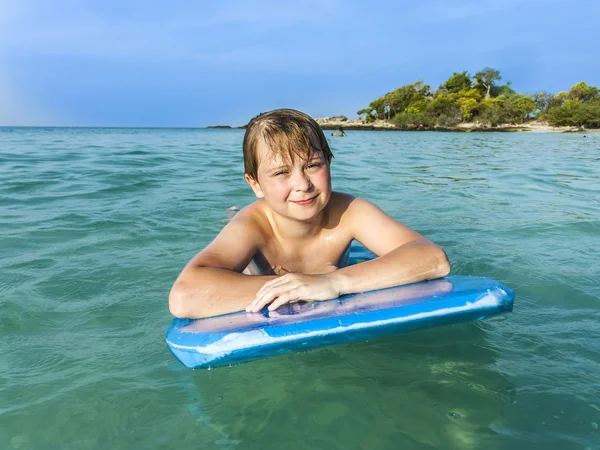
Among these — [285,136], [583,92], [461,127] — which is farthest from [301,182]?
[583,92]

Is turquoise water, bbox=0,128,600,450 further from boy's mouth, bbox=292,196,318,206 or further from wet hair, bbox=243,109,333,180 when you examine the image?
wet hair, bbox=243,109,333,180

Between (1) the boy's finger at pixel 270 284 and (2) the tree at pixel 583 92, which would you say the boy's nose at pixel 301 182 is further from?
(2) the tree at pixel 583 92

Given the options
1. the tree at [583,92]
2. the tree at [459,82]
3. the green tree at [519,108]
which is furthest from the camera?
the tree at [459,82]

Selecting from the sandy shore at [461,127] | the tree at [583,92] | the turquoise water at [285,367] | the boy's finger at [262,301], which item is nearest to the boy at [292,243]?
the boy's finger at [262,301]

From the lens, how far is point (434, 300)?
6.23 ft

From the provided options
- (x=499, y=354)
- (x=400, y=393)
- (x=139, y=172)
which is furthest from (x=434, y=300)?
(x=139, y=172)

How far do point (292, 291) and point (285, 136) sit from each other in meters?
0.75

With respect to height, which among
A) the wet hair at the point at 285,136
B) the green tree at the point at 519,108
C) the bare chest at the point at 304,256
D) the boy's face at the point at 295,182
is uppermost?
the green tree at the point at 519,108

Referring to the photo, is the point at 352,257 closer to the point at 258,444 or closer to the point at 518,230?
the point at 258,444

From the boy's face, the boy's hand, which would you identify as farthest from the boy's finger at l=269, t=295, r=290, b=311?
the boy's face

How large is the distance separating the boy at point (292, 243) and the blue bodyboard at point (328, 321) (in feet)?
0.24

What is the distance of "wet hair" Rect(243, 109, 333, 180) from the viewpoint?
2.24 meters

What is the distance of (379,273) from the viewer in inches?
84.1

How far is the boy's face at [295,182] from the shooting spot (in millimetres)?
2262
